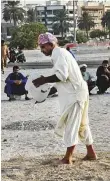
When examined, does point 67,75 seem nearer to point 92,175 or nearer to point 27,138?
point 92,175

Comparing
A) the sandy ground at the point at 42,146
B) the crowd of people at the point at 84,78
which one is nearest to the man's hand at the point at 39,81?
the sandy ground at the point at 42,146

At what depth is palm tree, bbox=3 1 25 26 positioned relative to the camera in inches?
4094

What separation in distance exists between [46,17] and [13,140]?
118451mm

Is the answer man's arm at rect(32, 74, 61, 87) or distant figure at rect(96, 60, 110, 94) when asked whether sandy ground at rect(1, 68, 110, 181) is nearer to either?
man's arm at rect(32, 74, 61, 87)

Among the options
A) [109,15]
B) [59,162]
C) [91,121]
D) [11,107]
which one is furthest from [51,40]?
[109,15]

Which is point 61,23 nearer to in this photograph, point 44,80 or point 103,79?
point 103,79

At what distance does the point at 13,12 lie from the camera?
10481cm

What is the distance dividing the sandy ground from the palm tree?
93.8 meters

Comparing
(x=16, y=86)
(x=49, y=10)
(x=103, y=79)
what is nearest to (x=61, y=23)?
(x=49, y=10)

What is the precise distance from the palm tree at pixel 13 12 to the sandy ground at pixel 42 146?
9377 centimetres

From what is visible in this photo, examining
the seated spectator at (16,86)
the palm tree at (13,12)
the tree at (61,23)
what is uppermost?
the seated spectator at (16,86)

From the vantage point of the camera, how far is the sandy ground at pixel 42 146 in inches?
206

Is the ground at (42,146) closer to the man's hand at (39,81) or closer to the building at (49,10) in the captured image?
the man's hand at (39,81)

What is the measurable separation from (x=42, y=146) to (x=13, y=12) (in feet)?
327
